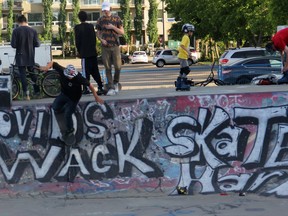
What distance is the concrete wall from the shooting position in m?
7.62

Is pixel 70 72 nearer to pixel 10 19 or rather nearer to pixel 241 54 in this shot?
pixel 241 54

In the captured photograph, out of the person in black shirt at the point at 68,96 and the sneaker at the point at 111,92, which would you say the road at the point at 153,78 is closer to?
the sneaker at the point at 111,92

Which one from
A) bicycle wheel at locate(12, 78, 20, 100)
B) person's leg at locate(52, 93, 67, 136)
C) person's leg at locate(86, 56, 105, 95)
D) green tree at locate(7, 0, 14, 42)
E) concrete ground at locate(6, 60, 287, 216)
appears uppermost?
green tree at locate(7, 0, 14, 42)

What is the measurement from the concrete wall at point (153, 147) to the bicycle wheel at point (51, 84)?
Result: 1594 mm

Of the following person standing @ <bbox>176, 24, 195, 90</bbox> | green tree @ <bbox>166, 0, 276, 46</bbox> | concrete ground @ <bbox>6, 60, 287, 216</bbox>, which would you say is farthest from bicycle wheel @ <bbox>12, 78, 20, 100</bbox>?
green tree @ <bbox>166, 0, 276, 46</bbox>

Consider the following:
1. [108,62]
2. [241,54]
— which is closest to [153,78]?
[241,54]

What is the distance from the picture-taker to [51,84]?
9328mm

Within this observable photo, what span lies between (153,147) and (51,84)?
104 inches

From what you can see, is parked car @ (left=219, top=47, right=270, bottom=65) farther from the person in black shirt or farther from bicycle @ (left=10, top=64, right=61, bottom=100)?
the person in black shirt

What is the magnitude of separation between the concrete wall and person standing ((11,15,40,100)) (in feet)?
4.72

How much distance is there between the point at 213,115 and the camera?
7664 millimetres

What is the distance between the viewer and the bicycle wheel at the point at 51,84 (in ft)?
30.4

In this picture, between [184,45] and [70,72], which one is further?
[184,45]

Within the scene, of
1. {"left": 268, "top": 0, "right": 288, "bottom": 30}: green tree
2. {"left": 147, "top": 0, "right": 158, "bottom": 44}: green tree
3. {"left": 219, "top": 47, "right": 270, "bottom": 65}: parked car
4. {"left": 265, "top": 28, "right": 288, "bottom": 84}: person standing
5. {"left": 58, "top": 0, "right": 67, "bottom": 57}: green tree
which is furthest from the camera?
{"left": 58, "top": 0, "right": 67, "bottom": 57}: green tree
